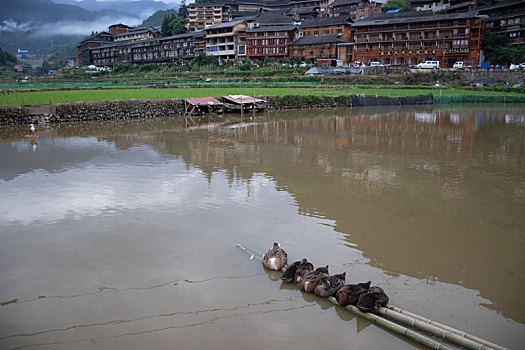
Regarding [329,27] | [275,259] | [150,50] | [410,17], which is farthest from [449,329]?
[150,50]

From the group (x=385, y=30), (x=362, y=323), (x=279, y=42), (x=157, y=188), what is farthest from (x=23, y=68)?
(x=362, y=323)

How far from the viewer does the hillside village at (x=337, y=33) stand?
62.8m

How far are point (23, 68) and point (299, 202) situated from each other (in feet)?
428

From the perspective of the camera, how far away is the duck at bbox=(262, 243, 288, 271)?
24.6ft

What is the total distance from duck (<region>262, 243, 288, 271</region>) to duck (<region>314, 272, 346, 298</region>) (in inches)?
36.3

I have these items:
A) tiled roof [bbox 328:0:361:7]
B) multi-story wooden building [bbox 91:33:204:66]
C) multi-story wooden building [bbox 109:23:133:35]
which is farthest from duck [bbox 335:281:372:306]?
multi-story wooden building [bbox 109:23:133:35]

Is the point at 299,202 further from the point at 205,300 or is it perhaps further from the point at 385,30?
the point at 385,30

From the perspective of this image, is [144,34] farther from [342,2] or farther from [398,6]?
[398,6]

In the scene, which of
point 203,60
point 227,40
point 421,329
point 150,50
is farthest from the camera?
point 150,50

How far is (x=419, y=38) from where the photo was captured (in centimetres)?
6612

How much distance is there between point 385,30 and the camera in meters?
68.6

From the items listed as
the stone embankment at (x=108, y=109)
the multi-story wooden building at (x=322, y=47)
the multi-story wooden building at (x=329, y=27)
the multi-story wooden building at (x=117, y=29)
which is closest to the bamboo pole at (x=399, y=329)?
the stone embankment at (x=108, y=109)

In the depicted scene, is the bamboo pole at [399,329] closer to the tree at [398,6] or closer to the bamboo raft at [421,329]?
the bamboo raft at [421,329]

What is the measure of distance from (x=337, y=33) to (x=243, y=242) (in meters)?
71.0
